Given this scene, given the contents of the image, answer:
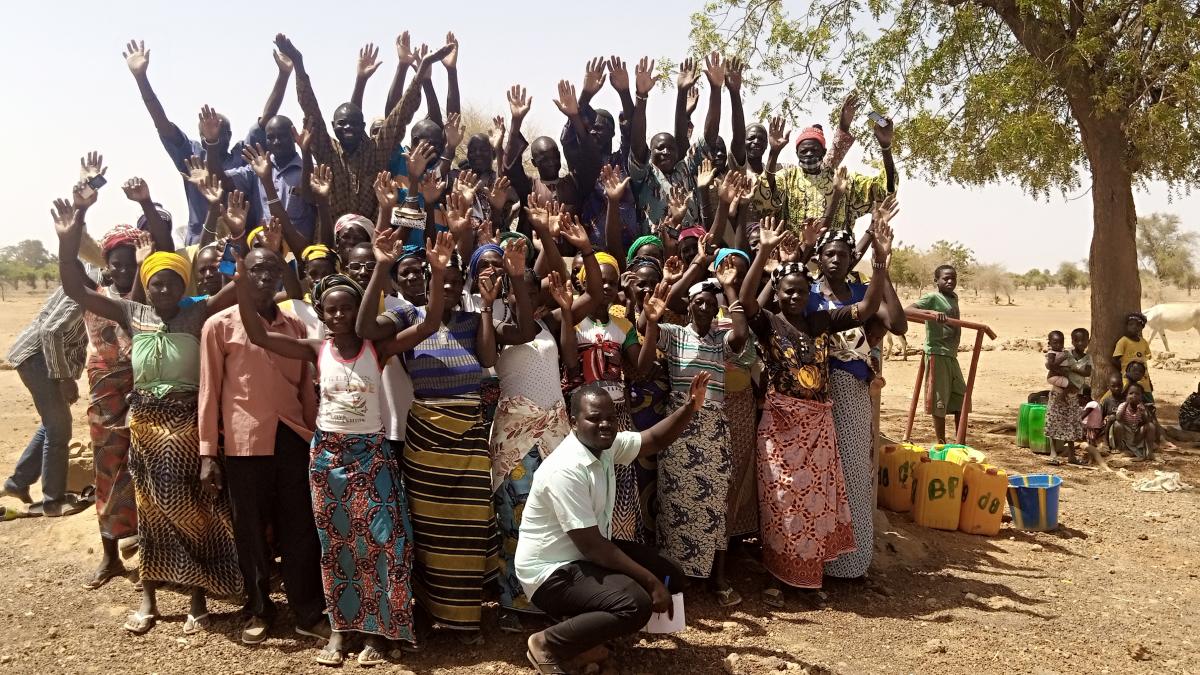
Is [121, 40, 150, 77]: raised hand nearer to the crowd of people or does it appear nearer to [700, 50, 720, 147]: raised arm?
the crowd of people

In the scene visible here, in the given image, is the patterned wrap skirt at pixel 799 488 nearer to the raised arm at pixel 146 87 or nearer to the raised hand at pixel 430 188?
the raised hand at pixel 430 188

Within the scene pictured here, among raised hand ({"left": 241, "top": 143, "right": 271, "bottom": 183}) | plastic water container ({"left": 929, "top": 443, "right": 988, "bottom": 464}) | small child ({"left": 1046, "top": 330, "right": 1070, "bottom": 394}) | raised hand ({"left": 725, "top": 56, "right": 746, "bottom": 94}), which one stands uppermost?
raised hand ({"left": 725, "top": 56, "right": 746, "bottom": 94})

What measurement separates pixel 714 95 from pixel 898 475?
10.2 ft

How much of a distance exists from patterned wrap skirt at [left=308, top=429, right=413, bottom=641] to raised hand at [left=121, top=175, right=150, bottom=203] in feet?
6.27

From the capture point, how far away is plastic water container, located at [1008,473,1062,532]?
22.3 ft

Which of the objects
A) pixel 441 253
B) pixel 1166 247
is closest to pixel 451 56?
pixel 441 253

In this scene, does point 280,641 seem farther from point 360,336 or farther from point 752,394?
point 752,394

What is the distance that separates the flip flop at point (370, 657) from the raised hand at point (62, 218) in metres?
2.43

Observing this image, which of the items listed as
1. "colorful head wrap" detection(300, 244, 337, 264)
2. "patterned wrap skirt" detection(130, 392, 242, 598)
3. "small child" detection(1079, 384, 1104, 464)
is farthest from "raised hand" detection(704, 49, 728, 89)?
"small child" detection(1079, 384, 1104, 464)

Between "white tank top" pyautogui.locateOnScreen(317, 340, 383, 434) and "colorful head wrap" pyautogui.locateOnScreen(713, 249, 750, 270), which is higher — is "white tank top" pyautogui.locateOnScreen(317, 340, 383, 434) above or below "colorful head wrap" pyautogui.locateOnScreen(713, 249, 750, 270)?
below

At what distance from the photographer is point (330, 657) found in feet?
13.6

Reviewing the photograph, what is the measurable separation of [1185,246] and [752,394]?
165ft

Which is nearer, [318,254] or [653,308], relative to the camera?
[653,308]

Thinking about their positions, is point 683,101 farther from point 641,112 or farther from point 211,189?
point 211,189
